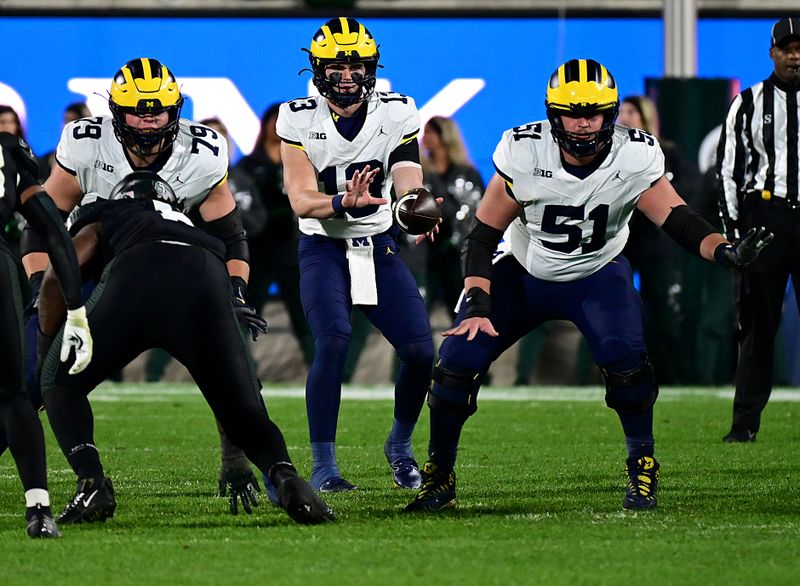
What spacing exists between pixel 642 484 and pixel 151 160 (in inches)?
77.1

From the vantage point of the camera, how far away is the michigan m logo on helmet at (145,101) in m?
5.29

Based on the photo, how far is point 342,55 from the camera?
5926 mm

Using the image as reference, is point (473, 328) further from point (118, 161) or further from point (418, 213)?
point (118, 161)

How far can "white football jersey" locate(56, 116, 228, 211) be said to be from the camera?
549 cm

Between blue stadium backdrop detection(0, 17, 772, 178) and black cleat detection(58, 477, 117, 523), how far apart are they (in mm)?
6638

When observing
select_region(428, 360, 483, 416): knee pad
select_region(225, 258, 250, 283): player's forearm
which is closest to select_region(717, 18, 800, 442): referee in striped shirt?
select_region(428, 360, 483, 416): knee pad

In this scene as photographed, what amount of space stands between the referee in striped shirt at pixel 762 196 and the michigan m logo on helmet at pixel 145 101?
10.2ft

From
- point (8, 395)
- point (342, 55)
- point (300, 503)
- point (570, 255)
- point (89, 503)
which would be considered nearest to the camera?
point (8, 395)

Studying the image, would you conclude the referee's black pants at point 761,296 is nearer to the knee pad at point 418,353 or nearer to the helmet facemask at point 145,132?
the knee pad at point 418,353

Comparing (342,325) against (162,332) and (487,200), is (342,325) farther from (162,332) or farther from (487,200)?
(162,332)

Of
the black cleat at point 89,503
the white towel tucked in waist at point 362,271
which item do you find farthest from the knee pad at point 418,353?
the black cleat at point 89,503

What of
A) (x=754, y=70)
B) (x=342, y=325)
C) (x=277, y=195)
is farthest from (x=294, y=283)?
(x=342, y=325)

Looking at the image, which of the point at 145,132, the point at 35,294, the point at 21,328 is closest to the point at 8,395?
the point at 21,328

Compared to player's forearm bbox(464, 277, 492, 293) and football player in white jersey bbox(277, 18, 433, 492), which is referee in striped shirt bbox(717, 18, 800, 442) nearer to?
football player in white jersey bbox(277, 18, 433, 492)
